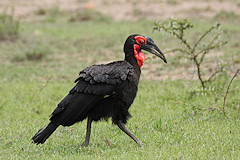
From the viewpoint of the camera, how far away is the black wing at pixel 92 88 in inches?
196

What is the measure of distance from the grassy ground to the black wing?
492 mm

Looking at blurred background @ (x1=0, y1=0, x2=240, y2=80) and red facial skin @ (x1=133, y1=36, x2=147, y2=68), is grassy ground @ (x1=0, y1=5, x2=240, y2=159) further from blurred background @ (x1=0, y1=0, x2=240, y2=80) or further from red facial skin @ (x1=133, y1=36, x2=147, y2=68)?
red facial skin @ (x1=133, y1=36, x2=147, y2=68)

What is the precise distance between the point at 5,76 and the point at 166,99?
4.28m

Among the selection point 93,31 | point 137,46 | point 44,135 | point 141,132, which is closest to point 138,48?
point 137,46

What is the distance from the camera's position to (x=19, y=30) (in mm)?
14836

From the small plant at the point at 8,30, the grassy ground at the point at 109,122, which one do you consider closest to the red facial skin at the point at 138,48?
the grassy ground at the point at 109,122

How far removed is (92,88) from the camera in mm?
4992

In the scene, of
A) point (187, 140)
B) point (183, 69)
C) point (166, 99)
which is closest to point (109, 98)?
point (187, 140)

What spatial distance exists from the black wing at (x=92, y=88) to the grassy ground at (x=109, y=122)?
1.62 feet

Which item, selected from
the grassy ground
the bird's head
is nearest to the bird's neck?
the bird's head

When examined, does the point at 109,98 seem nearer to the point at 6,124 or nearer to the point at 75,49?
the point at 6,124

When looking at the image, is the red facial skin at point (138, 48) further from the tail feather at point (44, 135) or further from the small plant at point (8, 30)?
the small plant at point (8, 30)

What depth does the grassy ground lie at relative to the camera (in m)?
5.03

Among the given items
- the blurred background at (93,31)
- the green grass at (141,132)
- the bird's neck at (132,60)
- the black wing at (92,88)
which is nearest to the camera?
the green grass at (141,132)
